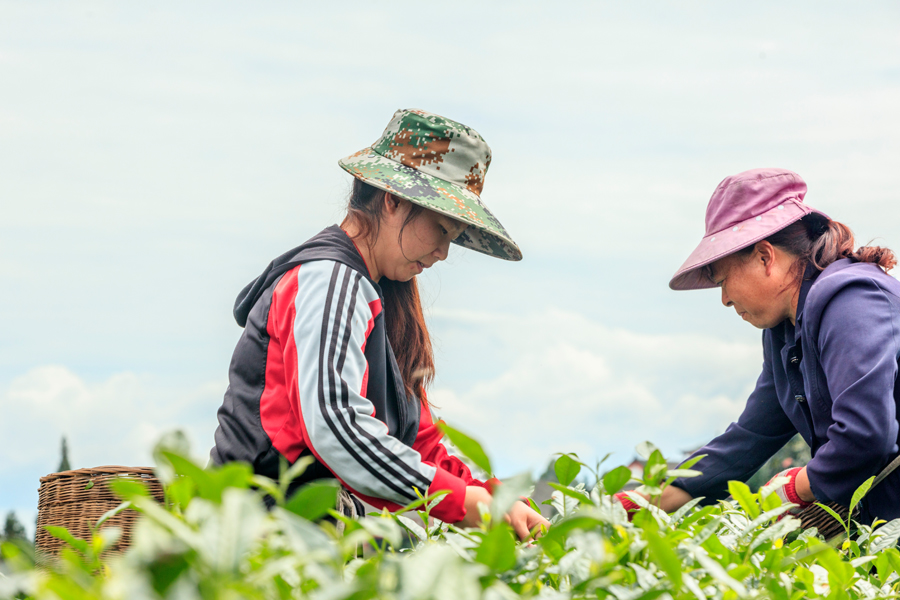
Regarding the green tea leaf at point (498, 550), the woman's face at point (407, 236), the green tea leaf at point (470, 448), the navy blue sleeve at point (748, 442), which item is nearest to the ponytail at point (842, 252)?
the navy blue sleeve at point (748, 442)

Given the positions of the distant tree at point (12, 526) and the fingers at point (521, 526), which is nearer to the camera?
the fingers at point (521, 526)

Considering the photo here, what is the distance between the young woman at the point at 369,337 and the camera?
5.85 feet

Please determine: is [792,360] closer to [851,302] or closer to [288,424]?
[851,302]

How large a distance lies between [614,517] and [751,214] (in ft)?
6.36

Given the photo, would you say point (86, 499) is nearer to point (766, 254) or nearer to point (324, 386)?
point (324, 386)

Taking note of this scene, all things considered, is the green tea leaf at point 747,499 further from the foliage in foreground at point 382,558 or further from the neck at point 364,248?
the neck at point 364,248

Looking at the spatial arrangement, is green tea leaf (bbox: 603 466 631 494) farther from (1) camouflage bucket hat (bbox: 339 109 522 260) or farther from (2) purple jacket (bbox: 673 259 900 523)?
(2) purple jacket (bbox: 673 259 900 523)

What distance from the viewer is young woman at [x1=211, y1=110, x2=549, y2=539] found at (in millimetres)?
1782

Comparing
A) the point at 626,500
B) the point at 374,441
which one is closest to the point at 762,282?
the point at 626,500

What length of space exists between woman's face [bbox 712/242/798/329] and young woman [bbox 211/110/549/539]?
740 mm

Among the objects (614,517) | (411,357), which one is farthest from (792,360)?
(614,517)

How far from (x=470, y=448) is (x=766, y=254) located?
203 centimetres

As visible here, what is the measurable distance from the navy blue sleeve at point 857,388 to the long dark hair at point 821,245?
249 millimetres

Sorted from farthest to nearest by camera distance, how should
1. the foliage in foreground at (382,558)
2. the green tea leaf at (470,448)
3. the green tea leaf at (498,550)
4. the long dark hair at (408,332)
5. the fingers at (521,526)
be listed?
1. the long dark hair at (408,332)
2. the fingers at (521,526)
3. the green tea leaf at (470,448)
4. the green tea leaf at (498,550)
5. the foliage in foreground at (382,558)
